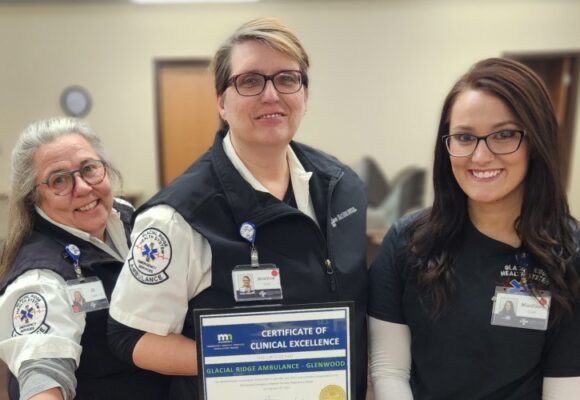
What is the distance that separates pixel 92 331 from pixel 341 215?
75 centimetres

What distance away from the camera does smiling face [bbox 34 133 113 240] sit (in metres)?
1.33

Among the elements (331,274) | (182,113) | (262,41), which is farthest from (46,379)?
(182,113)

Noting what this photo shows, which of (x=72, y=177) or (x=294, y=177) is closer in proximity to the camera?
(x=294, y=177)

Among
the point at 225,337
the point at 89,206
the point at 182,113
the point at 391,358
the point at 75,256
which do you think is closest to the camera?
the point at 225,337

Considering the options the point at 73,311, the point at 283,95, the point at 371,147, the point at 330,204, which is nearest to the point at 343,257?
the point at 330,204

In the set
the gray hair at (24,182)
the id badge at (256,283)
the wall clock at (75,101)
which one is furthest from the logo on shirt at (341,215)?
the wall clock at (75,101)

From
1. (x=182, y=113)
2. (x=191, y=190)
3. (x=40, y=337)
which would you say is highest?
(x=182, y=113)

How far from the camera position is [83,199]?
1.37m

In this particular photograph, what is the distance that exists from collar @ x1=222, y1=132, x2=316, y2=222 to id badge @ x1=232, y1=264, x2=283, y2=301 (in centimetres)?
19

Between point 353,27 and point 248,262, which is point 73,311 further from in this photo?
point 353,27

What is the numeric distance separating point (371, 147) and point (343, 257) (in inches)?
193

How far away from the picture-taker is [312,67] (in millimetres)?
5719

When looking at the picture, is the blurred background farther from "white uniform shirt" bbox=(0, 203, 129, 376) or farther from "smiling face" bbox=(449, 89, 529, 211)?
"white uniform shirt" bbox=(0, 203, 129, 376)

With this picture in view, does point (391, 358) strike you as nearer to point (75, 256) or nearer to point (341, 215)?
point (341, 215)
